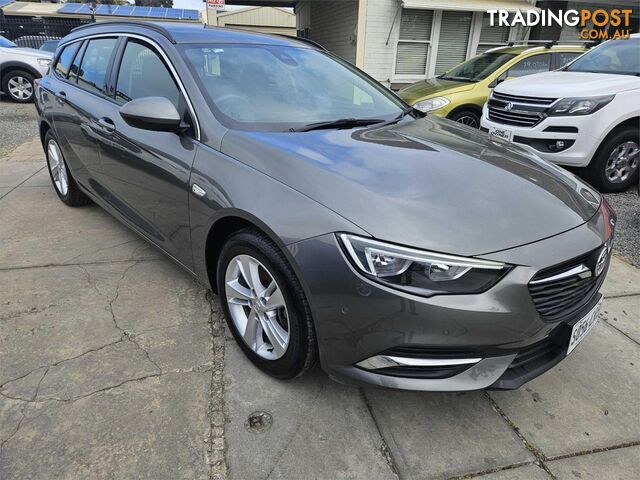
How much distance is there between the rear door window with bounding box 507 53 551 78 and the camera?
747 cm

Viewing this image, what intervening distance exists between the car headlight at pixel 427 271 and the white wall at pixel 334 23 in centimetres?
1228

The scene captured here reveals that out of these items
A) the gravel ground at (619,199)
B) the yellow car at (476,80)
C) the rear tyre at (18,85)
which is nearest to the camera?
the gravel ground at (619,199)

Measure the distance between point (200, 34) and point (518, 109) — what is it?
3.90m

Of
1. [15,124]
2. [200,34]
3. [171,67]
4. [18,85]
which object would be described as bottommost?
[15,124]

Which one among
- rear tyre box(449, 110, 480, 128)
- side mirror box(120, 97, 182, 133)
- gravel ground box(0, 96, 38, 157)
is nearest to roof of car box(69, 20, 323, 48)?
side mirror box(120, 97, 182, 133)

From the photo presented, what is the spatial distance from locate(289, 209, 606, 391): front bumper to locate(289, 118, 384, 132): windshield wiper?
2.75ft

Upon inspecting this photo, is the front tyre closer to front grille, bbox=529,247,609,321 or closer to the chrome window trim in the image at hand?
the chrome window trim

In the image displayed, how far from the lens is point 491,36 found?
13.4 meters

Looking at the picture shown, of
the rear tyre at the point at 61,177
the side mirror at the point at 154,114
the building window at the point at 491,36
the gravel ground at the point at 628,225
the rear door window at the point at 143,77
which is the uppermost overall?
the building window at the point at 491,36

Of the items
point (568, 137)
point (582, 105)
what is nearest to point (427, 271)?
point (568, 137)

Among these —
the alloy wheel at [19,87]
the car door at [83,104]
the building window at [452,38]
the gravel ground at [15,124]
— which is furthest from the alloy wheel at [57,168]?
the building window at [452,38]

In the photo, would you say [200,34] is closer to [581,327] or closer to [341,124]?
[341,124]

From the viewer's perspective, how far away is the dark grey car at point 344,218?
1642 millimetres

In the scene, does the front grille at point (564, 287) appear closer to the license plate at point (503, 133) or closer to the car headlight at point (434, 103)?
the license plate at point (503, 133)
